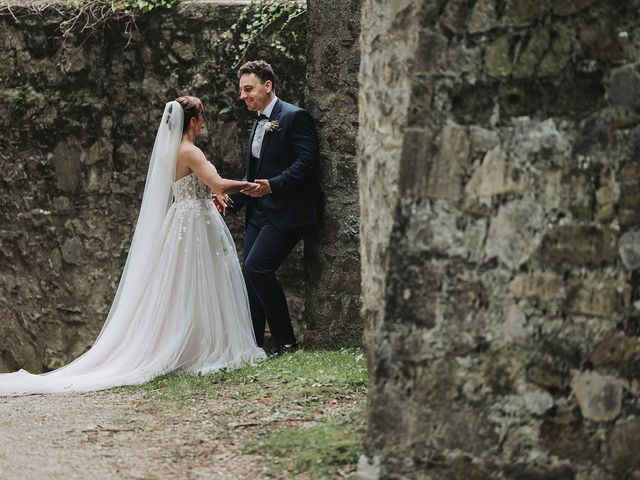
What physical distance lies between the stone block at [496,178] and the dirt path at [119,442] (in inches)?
59.0

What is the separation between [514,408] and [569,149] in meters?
0.87

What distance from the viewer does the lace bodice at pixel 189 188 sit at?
22.0 feet

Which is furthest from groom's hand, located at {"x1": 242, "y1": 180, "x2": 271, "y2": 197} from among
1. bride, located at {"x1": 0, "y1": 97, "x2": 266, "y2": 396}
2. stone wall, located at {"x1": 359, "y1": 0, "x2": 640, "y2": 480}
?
stone wall, located at {"x1": 359, "y1": 0, "x2": 640, "y2": 480}

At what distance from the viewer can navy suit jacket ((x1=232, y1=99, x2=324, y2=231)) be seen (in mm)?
6438

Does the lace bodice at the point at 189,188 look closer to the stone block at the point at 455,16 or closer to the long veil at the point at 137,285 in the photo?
the long veil at the point at 137,285

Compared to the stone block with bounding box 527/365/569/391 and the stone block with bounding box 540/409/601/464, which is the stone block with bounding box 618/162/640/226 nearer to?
the stone block with bounding box 527/365/569/391

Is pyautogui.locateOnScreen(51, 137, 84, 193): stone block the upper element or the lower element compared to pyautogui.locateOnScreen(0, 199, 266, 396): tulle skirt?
upper

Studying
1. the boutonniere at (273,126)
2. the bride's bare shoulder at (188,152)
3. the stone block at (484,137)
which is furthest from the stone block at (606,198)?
the bride's bare shoulder at (188,152)

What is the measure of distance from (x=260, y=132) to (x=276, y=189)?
505 millimetres

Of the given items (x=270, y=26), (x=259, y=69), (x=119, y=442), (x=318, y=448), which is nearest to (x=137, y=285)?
(x=259, y=69)

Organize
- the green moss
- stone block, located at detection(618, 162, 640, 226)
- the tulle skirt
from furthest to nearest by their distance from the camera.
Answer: the tulle skirt → the green moss → stone block, located at detection(618, 162, 640, 226)

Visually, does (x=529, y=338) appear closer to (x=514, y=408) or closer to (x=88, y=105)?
(x=514, y=408)

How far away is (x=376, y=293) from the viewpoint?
347 centimetres

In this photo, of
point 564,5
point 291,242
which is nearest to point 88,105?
point 291,242
